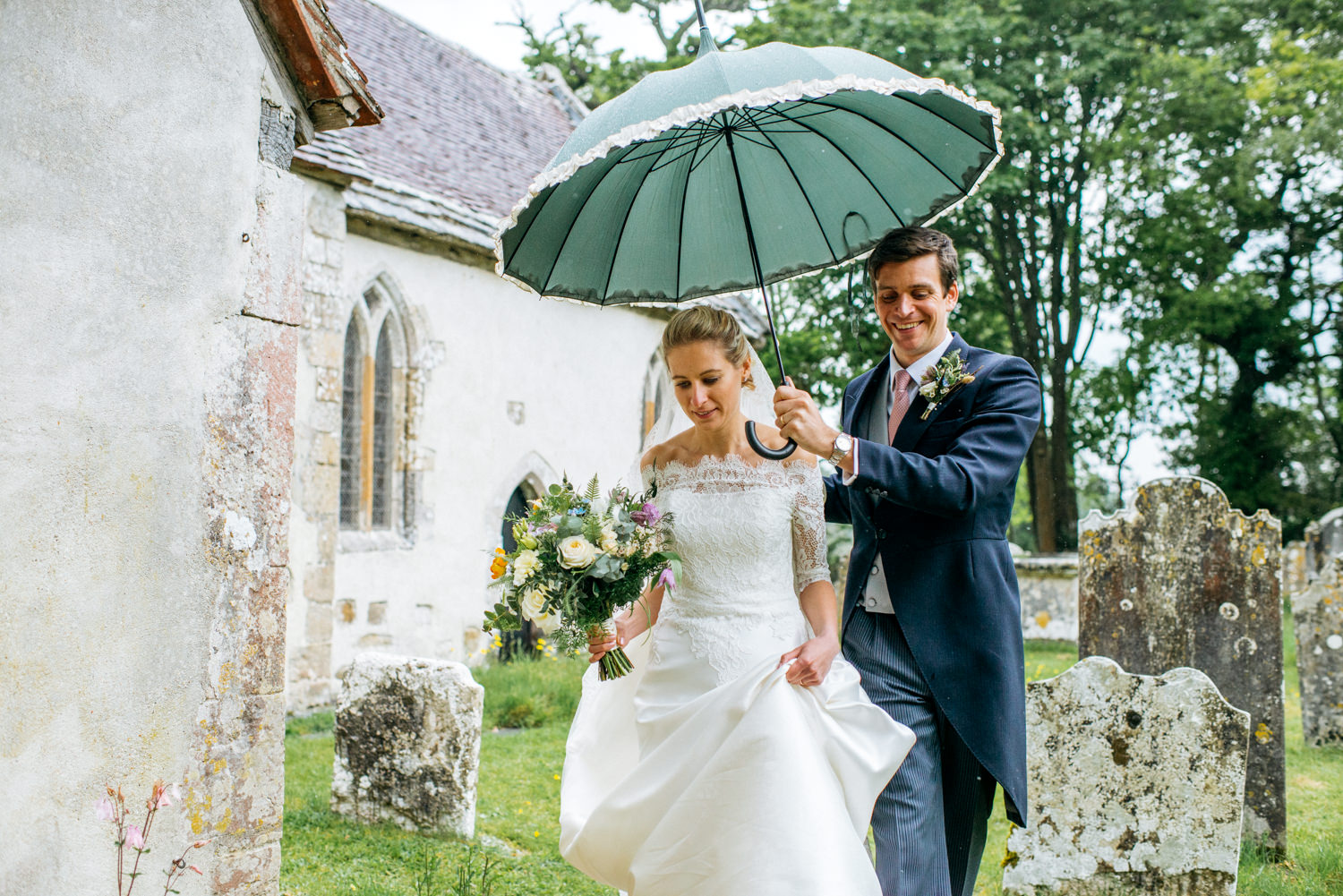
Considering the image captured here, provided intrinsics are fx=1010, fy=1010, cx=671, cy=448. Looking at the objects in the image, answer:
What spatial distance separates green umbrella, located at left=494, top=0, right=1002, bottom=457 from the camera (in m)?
3.63

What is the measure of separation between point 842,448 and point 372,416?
923 cm

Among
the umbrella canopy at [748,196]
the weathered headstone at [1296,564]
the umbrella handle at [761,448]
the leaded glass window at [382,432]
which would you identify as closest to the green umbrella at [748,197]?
the umbrella canopy at [748,196]

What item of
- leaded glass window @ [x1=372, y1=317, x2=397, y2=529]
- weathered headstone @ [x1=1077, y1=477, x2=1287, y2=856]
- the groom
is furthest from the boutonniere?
leaded glass window @ [x1=372, y1=317, x2=397, y2=529]

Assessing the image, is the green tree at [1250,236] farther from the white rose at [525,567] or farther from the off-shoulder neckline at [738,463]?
the white rose at [525,567]

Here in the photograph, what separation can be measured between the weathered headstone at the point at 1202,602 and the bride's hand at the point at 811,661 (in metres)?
3.37

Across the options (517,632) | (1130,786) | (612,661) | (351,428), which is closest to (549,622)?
(612,661)

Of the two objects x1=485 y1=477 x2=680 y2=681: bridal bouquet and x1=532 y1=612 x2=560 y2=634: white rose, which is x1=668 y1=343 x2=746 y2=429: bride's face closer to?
x1=485 y1=477 x2=680 y2=681: bridal bouquet

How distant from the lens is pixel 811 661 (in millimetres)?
3328

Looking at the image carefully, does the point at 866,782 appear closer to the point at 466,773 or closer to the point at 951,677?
the point at 951,677

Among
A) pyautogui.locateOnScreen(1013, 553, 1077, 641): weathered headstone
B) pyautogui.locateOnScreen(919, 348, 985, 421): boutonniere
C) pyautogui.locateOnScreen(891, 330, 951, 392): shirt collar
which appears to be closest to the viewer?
pyautogui.locateOnScreen(919, 348, 985, 421): boutonniere

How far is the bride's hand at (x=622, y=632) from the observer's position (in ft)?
11.6

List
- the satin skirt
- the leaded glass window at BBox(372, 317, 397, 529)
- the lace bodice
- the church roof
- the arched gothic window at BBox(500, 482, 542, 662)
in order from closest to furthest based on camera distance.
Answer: the satin skirt, the lace bodice, the church roof, the leaded glass window at BBox(372, 317, 397, 529), the arched gothic window at BBox(500, 482, 542, 662)

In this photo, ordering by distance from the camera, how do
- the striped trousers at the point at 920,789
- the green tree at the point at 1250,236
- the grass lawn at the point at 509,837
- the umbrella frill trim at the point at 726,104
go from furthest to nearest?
the green tree at the point at 1250,236, the grass lawn at the point at 509,837, the striped trousers at the point at 920,789, the umbrella frill trim at the point at 726,104

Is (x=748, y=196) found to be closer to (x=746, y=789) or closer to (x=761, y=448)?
(x=761, y=448)
